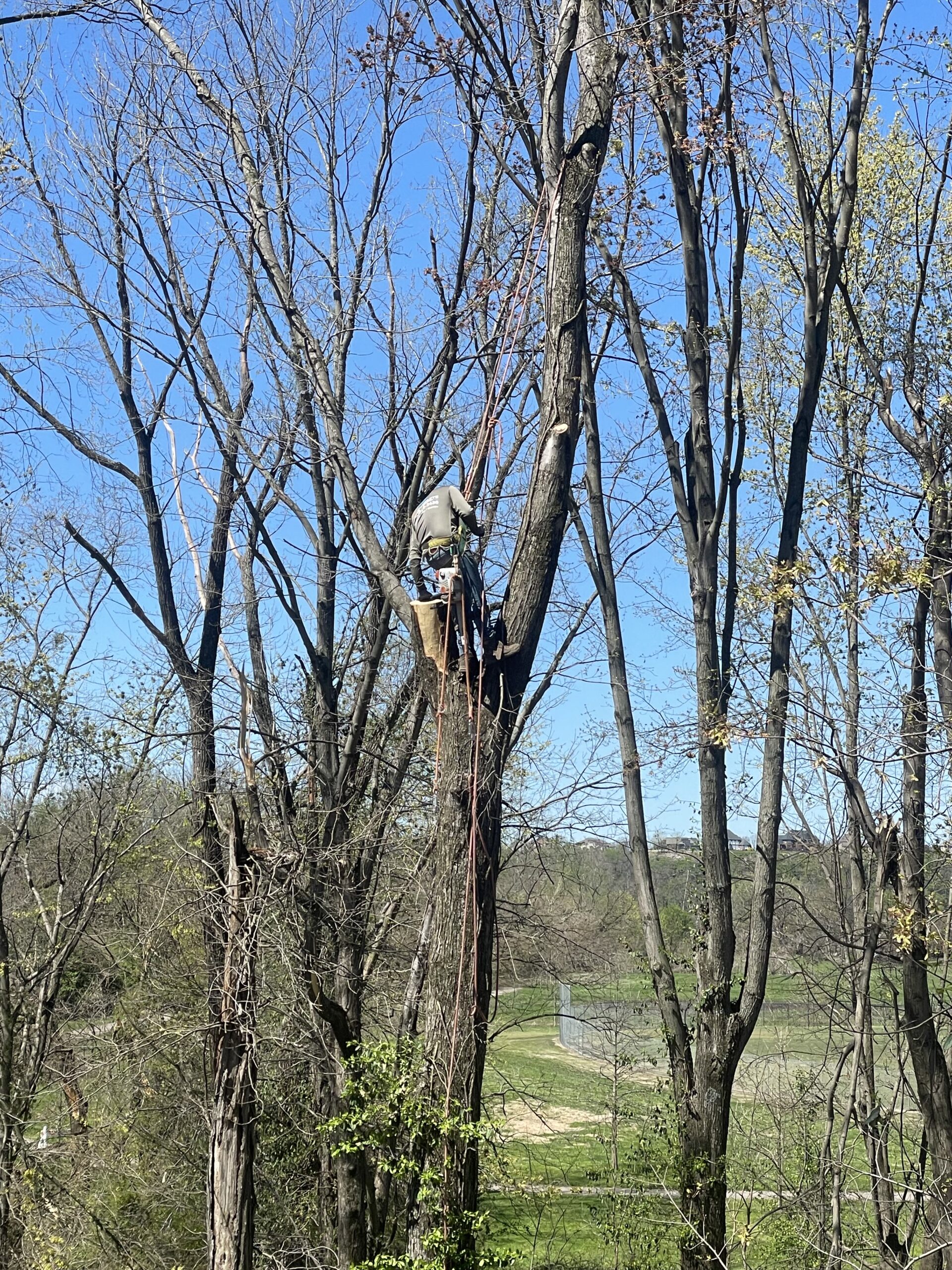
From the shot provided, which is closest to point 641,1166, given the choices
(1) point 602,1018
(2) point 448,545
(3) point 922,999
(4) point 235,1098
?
(1) point 602,1018

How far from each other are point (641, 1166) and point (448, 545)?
6645mm

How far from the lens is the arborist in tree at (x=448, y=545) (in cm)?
509

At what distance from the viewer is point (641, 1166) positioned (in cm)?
927

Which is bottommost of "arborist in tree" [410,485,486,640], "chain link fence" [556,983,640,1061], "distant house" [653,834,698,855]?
"chain link fence" [556,983,640,1061]

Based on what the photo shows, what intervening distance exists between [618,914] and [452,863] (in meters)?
6.83

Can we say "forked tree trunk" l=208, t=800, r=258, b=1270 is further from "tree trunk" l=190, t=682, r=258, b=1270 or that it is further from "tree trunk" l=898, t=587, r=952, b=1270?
"tree trunk" l=898, t=587, r=952, b=1270

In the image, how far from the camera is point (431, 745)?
8.37 metres

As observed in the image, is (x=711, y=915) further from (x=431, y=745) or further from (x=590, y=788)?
(x=431, y=745)

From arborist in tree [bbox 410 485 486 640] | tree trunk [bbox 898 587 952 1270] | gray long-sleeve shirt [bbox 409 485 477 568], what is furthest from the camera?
tree trunk [bbox 898 587 952 1270]

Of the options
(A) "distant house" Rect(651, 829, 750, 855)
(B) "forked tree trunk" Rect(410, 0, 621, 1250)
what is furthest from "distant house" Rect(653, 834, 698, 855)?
(B) "forked tree trunk" Rect(410, 0, 621, 1250)

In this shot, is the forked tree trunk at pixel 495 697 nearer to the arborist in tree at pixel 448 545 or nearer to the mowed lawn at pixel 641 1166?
the arborist in tree at pixel 448 545

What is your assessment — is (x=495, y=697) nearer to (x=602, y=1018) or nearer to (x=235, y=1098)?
(x=235, y=1098)

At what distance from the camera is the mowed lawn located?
8266 mm

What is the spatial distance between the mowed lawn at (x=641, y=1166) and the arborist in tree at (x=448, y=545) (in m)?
2.67
